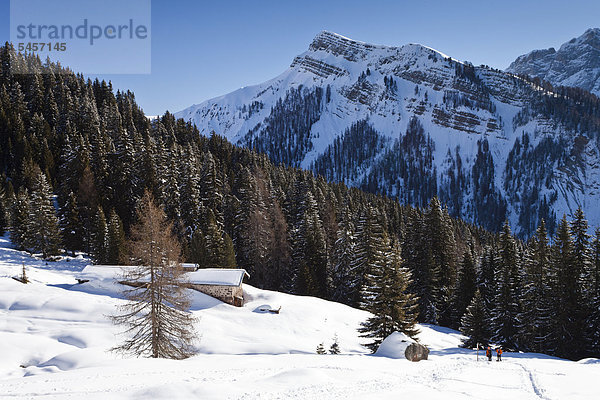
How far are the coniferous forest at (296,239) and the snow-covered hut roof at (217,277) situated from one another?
14.8ft

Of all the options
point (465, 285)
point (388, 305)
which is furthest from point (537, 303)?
point (388, 305)

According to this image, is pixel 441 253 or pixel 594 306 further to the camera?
pixel 441 253

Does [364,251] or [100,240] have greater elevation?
[100,240]

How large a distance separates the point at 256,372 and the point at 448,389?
8.06 metres

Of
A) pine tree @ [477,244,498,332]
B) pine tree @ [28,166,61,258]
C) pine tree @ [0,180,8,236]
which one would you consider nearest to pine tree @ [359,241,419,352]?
pine tree @ [477,244,498,332]

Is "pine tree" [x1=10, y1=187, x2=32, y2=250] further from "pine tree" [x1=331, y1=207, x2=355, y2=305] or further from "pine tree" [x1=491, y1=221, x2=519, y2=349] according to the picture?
"pine tree" [x1=491, y1=221, x2=519, y2=349]

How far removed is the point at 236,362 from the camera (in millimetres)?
20203

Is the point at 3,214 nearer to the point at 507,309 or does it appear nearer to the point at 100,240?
the point at 100,240

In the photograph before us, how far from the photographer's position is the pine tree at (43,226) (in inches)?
1783

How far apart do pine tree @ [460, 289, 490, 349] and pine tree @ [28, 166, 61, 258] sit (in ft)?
153

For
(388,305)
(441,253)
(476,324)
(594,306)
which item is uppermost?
(441,253)

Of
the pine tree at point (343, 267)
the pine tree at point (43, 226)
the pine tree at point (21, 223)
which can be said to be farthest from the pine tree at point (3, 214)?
the pine tree at point (343, 267)

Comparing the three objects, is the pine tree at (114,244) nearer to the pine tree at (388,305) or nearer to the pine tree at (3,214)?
the pine tree at (3,214)

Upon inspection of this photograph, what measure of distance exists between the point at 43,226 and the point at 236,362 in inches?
1463
